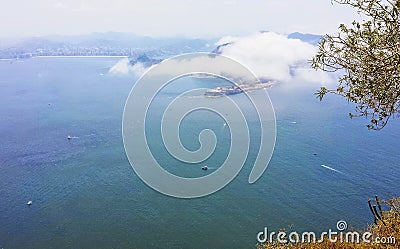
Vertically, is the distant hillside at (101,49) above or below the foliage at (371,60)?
above

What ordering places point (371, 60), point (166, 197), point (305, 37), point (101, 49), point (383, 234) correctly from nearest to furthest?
1. point (371, 60)
2. point (383, 234)
3. point (166, 197)
4. point (305, 37)
5. point (101, 49)

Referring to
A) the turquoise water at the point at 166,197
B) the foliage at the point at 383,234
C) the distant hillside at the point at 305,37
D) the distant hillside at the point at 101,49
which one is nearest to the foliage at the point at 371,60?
the foliage at the point at 383,234

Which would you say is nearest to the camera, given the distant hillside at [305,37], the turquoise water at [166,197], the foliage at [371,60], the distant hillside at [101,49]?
the foliage at [371,60]

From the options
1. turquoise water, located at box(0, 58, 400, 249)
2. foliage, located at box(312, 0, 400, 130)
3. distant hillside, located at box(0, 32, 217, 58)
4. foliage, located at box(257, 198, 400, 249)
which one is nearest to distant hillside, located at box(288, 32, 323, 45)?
distant hillside, located at box(0, 32, 217, 58)

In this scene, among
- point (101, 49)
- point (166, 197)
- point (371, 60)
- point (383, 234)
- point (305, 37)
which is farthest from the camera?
point (101, 49)

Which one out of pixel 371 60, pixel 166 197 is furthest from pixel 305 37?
pixel 371 60

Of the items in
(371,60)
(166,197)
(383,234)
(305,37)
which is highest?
(305,37)

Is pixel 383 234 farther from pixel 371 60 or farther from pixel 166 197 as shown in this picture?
pixel 166 197

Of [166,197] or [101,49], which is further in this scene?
[101,49]

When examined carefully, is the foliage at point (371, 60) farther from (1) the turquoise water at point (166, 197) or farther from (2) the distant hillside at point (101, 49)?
(2) the distant hillside at point (101, 49)
